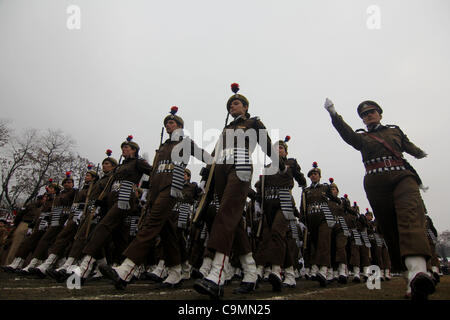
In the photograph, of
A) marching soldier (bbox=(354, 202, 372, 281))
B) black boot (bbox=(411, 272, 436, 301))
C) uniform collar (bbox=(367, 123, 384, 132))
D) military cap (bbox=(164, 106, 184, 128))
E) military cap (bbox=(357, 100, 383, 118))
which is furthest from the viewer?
marching soldier (bbox=(354, 202, 372, 281))

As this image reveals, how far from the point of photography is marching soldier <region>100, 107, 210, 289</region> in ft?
12.4

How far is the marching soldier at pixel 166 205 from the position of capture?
3777mm

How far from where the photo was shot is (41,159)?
33.8 m

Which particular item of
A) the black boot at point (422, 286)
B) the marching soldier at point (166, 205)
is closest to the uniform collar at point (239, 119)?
the marching soldier at point (166, 205)

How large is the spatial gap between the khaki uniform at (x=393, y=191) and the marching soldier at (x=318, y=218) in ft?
10.9

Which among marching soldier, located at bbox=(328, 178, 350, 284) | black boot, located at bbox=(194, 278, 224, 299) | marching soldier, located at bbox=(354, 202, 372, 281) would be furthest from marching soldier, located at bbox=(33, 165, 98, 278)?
marching soldier, located at bbox=(354, 202, 372, 281)

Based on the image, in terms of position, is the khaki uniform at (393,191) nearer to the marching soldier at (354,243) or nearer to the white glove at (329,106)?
the white glove at (329,106)

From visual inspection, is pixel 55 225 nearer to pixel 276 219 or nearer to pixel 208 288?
pixel 276 219

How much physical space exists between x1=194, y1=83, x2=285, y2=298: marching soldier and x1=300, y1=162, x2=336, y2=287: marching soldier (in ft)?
11.7

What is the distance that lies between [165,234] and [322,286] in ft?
11.5

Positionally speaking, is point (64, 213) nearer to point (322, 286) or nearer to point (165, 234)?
point (165, 234)

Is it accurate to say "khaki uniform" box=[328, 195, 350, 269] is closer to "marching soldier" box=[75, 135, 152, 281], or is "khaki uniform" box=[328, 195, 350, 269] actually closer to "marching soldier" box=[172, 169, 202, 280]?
"marching soldier" box=[172, 169, 202, 280]
